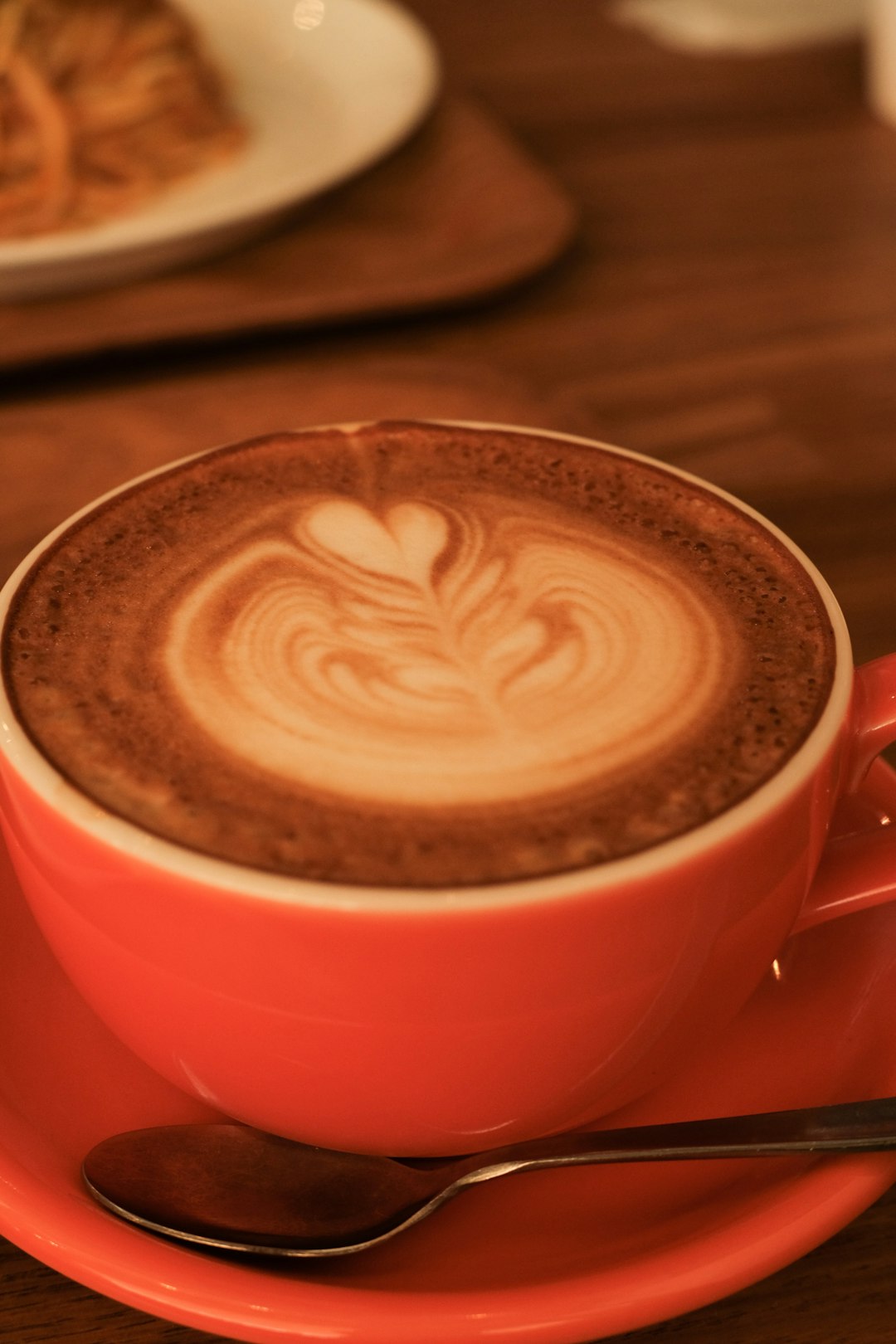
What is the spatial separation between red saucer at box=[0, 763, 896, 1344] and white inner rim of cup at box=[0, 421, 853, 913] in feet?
0.40

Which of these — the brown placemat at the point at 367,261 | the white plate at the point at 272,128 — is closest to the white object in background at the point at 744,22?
the white plate at the point at 272,128

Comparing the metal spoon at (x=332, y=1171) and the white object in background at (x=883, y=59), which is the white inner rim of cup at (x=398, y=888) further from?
the white object in background at (x=883, y=59)

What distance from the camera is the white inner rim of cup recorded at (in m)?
0.40

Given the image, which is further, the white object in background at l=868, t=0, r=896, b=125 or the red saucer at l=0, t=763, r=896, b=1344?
the white object in background at l=868, t=0, r=896, b=125

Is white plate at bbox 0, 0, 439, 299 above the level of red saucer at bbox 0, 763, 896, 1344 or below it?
above

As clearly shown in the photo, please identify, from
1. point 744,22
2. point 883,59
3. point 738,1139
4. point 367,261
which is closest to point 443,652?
point 738,1139

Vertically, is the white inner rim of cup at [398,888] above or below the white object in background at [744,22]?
above

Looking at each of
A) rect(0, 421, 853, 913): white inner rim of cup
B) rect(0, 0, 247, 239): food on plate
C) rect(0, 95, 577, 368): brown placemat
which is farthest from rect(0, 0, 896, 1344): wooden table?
rect(0, 0, 247, 239): food on plate

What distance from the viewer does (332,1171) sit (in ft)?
1.57

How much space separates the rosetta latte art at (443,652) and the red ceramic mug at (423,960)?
47 millimetres

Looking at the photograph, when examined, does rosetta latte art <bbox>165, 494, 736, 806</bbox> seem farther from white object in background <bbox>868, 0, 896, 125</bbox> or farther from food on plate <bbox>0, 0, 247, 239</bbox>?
white object in background <bbox>868, 0, 896, 125</bbox>

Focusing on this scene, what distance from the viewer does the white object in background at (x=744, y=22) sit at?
1661mm

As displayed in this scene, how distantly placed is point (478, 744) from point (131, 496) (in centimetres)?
21

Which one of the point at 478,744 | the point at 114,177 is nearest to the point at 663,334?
the point at 114,177
